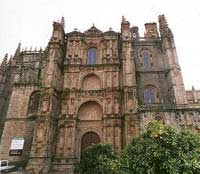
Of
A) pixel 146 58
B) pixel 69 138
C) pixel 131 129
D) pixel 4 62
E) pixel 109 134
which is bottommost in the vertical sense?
pixel 69 138

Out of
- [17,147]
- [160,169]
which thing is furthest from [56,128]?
[160,169]

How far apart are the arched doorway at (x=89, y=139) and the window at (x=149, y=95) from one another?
824 centimetres

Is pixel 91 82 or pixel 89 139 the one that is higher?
pixel 91 82

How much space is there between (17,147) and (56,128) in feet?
17.1

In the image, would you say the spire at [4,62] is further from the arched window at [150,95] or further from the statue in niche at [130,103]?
the arched window at [150,95]

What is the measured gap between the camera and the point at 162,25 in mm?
34062

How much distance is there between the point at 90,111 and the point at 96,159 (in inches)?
368

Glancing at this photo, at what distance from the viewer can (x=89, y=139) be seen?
26.6 m

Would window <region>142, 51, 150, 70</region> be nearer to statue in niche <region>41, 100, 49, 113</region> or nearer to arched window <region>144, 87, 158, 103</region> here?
arched window <region>144, 87, 158, 103</region>

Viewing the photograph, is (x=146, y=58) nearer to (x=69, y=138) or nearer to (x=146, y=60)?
(x=146, y=60)

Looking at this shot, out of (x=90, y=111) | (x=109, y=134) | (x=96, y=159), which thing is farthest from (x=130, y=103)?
(x=96, y=159)

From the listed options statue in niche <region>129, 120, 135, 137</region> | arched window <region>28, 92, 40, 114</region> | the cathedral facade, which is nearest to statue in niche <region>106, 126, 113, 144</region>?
the cathedral facade

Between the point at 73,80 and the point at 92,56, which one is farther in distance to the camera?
the point at 92,56

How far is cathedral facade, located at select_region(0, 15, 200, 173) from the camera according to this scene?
2519 cm
